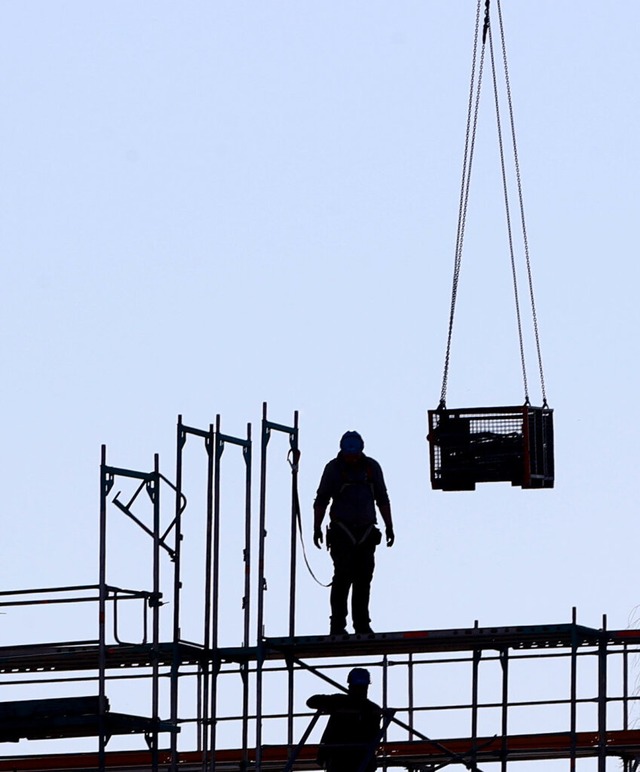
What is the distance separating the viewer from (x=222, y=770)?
1185 inches

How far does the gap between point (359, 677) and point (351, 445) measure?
2436 mm

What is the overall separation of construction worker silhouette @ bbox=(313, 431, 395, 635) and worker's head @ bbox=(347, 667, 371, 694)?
4.48ft

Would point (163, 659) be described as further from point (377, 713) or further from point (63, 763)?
point (63, 763)

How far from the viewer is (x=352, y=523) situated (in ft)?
84.0

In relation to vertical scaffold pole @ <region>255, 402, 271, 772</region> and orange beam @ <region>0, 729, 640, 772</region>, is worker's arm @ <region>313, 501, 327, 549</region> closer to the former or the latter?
vertical scaffold pole @ <region>255, 402, 271, 772</region>

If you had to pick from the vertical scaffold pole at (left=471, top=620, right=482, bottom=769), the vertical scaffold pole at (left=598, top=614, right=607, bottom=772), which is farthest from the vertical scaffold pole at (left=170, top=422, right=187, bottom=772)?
the vertical scaffold pole at (left=598, top=614, right=607, bottom=772)

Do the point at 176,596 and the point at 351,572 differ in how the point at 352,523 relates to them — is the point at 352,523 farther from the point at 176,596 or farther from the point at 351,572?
the point at 176,596

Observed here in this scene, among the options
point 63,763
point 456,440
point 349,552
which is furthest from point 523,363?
point 63,763

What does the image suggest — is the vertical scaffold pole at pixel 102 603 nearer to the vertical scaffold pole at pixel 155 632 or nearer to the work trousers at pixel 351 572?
the vertical scaffold pole at pixel 155 632

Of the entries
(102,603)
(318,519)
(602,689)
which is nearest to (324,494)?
(318,519)

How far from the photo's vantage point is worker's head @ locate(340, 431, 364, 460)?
83.1 feet

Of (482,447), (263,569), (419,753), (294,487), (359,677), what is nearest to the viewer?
(359,677)

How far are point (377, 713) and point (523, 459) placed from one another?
3634 mm

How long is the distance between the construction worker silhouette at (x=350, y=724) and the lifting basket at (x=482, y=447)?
3340mm
